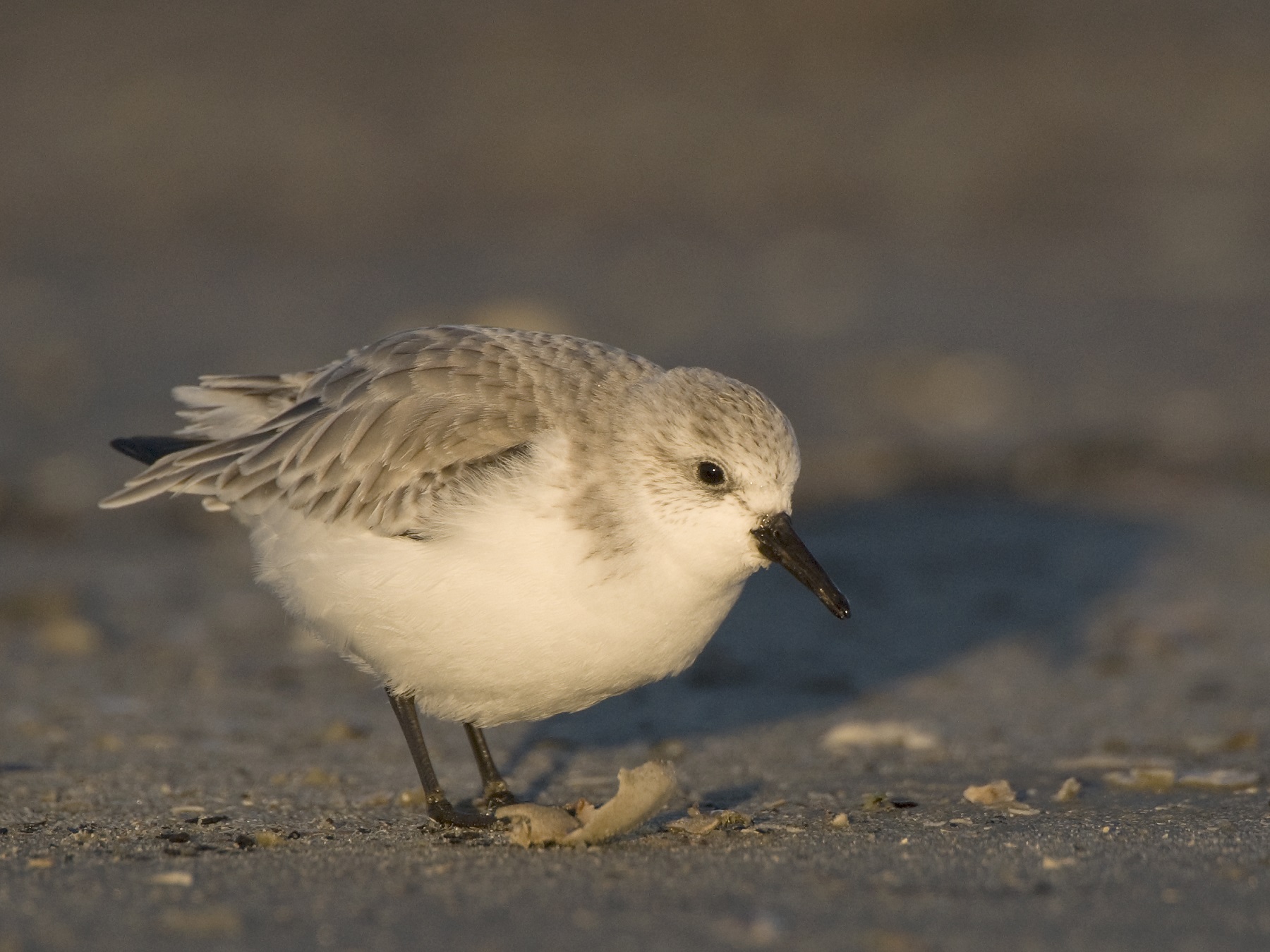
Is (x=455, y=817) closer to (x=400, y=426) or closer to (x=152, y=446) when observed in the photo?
(x=400, y=426)

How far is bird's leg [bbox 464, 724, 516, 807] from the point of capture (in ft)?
16.1

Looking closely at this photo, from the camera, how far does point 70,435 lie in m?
8.84

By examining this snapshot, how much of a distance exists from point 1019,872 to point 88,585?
4.96 m

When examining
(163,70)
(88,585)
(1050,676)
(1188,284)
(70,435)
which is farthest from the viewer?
(163,70)

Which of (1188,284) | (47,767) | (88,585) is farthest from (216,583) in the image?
(1188,284)

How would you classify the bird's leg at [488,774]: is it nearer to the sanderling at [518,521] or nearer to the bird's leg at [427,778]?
the sanderling at [518,521]

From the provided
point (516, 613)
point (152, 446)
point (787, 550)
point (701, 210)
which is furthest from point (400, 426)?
point (701, 210)

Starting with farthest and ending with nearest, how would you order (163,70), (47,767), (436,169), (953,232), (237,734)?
1. (163,70)
2. (436,169)
3. (953,232)
4. (237,734)
5. (47,767)

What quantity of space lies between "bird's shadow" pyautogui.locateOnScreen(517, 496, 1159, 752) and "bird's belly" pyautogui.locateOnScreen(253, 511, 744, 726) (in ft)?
4.54

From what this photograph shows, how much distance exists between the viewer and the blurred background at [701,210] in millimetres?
9695

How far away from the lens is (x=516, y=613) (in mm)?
4219

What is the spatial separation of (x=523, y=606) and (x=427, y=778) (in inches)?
31.4

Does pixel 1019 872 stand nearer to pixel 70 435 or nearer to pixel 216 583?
pixel 216 583

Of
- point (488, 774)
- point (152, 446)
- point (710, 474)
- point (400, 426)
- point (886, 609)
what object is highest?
point (152, 446)
